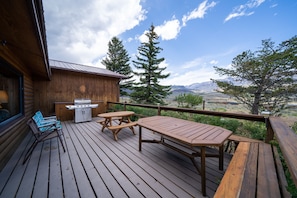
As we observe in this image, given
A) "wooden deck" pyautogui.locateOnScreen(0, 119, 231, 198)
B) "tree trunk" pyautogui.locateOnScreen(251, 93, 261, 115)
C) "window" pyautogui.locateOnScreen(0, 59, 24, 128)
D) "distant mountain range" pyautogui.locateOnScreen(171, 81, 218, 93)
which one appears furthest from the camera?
"distant mountain range" pyautogui.locateOnScreen(171, 81, 218, 93)

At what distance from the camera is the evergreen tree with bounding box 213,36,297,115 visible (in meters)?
6.16

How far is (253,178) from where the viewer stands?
3.06ft

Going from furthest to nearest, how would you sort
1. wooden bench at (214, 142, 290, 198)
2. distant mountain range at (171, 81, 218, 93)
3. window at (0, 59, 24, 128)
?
distant mountain range at (171, 81, 218, 93) → window at (0, 59, 24, 128) → wooden bench at (214, 142, 290, 198)

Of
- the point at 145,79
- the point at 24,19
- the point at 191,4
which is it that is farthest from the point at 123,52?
the point at 24,19

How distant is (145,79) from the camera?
1232cm

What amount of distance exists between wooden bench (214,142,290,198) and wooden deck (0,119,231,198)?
57 centimetres

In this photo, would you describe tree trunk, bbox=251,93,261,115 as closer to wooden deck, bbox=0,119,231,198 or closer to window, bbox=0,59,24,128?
wooden deck, bbox=0,119,231,198

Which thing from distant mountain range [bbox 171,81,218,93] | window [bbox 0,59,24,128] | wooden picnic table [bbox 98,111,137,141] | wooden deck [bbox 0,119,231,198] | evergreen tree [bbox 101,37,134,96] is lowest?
wooden deck [bbox 0,119,231,198]

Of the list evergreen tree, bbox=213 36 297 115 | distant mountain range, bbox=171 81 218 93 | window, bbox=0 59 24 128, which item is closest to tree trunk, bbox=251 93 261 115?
evergreen tree, bbox=213 36 297 115

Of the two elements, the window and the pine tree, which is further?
the pine tree

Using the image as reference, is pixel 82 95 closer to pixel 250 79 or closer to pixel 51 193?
pixel 51 193

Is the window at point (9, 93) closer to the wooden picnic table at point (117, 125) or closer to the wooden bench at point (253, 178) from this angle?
the wooden picnic table at point (117, 125)

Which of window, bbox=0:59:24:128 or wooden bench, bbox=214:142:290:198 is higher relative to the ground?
window, bbox=0:59:24:128

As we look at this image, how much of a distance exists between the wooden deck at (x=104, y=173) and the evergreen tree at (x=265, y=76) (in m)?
7.54
